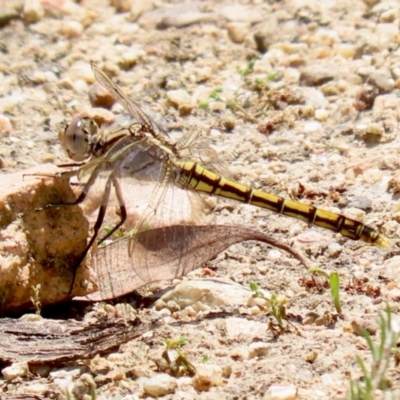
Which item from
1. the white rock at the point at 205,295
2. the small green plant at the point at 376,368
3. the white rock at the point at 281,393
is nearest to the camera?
the small green plant at the point at 376,368

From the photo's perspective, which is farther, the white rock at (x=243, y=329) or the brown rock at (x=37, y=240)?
the brown rock at (x=37, y=240)

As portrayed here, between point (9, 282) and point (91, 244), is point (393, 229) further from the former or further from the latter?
point (9, 282)

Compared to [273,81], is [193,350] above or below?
below

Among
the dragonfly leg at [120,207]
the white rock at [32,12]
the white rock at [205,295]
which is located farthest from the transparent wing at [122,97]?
the white rock at [32,12]

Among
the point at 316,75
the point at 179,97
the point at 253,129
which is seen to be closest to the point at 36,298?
the point at 253,129

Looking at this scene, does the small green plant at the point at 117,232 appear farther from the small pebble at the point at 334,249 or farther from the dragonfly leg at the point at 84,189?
the small pebble at the point at 334,249

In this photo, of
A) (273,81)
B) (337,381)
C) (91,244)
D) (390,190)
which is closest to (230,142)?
(273,81)
